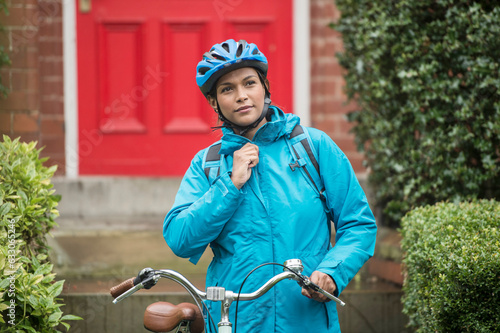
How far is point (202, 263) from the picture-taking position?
5.07 m

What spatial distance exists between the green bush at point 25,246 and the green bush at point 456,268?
2.03 m

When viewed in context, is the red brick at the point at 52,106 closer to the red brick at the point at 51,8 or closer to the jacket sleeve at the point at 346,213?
the red brick at the point at 51,8

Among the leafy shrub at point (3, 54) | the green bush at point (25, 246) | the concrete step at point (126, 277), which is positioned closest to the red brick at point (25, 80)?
the leafy shrub at point (3, 54)

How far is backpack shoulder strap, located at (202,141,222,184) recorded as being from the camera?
269cm

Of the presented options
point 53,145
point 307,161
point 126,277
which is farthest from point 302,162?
point 53,145

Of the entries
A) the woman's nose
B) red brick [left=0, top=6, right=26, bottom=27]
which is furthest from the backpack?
red brick [left=0, top=6, right=26, bottom=27]

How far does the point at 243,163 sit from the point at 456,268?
1314 millimetres

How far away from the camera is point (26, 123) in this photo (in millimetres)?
5391

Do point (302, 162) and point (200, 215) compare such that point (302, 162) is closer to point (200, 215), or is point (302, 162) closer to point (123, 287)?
point (200, 215)

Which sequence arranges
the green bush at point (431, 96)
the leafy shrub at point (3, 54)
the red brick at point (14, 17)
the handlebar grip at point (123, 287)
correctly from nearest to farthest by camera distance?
the handlebar grip at point (123, 287) < the green bush at point (431, 96) < the leafy shrub at point (3, 54) < the red brick at point (14, 17)

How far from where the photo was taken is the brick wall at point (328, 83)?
605 centimetres

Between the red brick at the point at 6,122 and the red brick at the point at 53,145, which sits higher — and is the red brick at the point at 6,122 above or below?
above

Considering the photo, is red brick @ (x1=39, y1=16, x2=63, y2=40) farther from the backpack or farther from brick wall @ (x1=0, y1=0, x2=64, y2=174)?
the backpack

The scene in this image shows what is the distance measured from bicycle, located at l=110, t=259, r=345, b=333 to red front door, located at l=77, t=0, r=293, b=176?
136 inches
